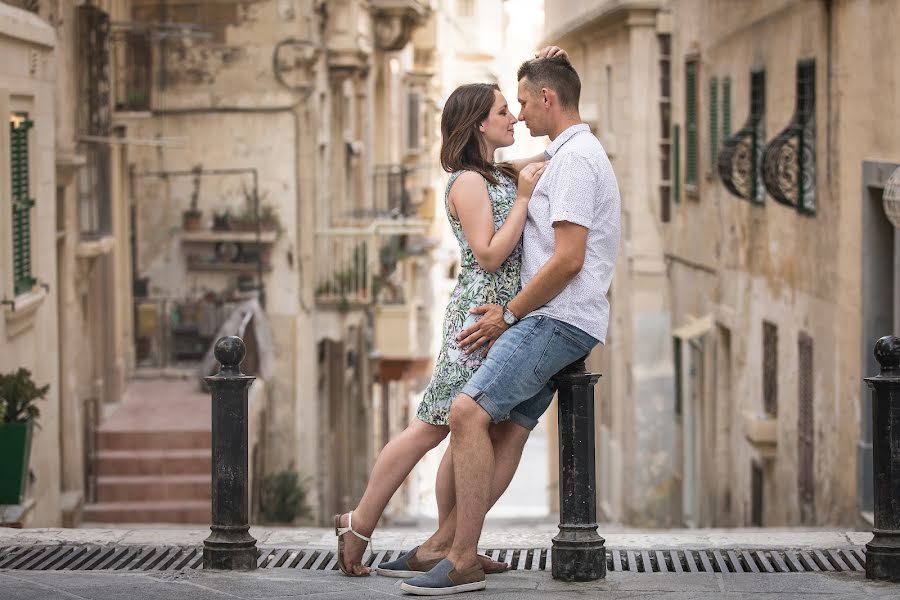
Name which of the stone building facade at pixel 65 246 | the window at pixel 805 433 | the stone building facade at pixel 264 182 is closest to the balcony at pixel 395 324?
the stone building facade at pixel 264 182

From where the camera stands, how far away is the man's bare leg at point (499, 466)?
697 centimetres

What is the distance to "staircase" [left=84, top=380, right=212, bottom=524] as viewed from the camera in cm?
1797

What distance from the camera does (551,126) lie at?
689 cm

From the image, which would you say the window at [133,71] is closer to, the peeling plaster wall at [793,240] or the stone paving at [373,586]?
the peeling plaster wall at [793,240]

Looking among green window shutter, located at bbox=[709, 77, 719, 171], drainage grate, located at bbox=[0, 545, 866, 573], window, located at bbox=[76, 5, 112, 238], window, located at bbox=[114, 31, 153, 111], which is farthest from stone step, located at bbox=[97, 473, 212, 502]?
drainage grate, located at bbox=[0, 545, 866, 573]

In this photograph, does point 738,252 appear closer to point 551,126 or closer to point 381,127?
A: point 551,126

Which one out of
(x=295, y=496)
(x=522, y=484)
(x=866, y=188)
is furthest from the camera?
(x=522, y=484)

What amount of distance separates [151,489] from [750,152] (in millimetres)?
6988

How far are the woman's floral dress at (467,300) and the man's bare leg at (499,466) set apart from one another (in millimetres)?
218

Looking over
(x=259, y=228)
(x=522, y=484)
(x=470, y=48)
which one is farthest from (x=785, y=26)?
(x=470, y=48)

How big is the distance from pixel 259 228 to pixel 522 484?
2526 centimetres

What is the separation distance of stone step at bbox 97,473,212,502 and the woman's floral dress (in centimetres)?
1158

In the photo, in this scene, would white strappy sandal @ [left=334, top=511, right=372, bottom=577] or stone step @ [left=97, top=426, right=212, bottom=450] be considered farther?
stone step @ [left=97, top=426, right=212, bottom=450]

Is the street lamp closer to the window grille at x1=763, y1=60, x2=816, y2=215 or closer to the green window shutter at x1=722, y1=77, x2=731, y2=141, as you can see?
the window grille at x1=763, y1=60, x2=816, y2=215
